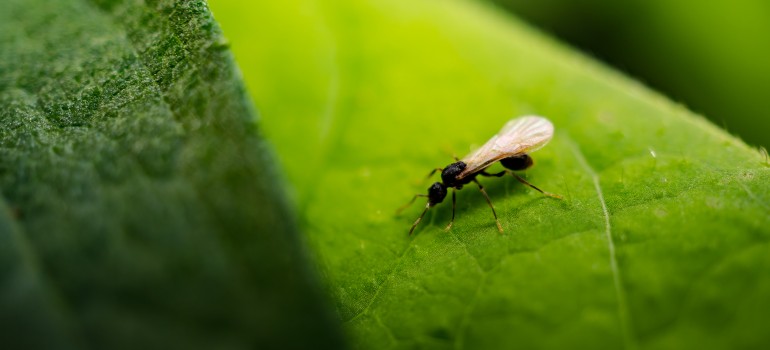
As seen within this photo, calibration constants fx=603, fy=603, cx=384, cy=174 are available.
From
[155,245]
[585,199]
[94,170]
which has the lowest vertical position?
[585,199]

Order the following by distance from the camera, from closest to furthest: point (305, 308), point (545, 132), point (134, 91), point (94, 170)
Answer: point (305, 308) → point (94, 170) → point (134, 91) → point (545, 132)

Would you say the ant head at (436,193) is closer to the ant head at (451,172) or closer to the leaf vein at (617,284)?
the ant head at (451,172)

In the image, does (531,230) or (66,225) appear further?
(531,230)

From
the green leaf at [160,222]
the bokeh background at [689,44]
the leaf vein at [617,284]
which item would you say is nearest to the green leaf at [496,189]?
the leaf vein at [617,284]

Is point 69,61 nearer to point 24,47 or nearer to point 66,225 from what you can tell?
point 24,47

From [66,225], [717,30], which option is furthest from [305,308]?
[717,30]

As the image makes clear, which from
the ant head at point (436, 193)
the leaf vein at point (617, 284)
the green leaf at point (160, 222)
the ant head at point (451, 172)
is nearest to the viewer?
the green leaf at point (160, 222)

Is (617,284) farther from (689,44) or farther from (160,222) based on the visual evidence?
(689,44)

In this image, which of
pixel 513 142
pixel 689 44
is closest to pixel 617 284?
pixel 513 142
